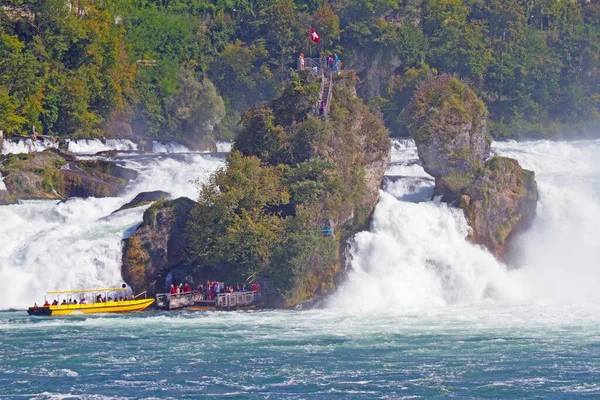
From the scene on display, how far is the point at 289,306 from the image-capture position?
52.6 meters

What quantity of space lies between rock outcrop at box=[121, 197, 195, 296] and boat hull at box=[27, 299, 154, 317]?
82.8 inches

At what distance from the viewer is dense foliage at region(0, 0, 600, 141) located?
89875mm

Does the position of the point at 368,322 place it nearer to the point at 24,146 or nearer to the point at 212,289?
the point at 212,289

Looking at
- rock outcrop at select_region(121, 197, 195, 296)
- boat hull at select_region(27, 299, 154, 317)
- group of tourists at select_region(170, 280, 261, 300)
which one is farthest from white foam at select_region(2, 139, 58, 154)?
boat hull at select_region(27, 299, 154, 317)

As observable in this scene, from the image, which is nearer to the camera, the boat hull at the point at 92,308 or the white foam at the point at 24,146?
the boat hull at the point at 92,308

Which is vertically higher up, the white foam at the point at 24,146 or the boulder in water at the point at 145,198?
the white foam at the point at 24,146

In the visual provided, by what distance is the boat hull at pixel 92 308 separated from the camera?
1933 inches

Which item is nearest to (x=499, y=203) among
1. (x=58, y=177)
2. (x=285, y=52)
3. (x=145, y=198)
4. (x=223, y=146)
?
(x=145, y=198)

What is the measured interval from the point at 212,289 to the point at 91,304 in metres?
5.59

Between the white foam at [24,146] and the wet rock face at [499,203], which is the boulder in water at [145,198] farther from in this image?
the wet rock face at [499,203]

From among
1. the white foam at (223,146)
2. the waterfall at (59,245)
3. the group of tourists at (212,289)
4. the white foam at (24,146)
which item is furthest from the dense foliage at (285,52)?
the group of tourists at (212,289)

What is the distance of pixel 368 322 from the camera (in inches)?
1864

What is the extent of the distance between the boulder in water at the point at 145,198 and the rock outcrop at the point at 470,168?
13.5 meters

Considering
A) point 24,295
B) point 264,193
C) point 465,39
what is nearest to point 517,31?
point 465,39
